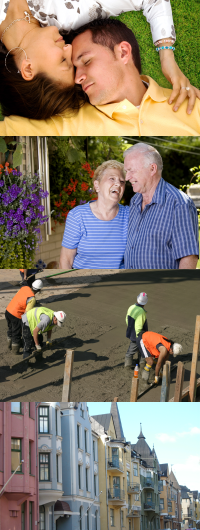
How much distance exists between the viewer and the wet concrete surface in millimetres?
3602

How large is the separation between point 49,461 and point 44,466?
4.3 inches

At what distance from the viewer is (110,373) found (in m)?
3.69

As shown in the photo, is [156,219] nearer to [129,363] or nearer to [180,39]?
[129,363]

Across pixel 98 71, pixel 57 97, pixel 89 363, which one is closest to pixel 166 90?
pixel 98 71

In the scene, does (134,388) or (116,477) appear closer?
(134,388)

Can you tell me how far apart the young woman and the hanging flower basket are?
45cm

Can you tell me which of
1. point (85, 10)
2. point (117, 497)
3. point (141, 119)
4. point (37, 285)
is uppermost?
point (85, 10)

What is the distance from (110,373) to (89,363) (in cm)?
17

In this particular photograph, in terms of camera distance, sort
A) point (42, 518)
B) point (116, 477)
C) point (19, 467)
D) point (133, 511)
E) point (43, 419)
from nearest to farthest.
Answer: point (19, 467), point (42, 518), point (43, 419), point (133, 511), point (116, 477)

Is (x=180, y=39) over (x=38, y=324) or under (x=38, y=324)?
over

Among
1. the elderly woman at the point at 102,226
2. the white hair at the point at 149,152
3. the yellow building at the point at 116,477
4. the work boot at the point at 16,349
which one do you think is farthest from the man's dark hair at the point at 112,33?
the yellow building at the point at 116,477

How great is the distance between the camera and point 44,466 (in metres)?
6.35

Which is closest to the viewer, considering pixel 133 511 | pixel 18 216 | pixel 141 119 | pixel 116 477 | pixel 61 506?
pixel 141 119

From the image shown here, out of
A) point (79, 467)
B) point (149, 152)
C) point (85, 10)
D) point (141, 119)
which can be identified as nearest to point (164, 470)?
point (79, 467)
